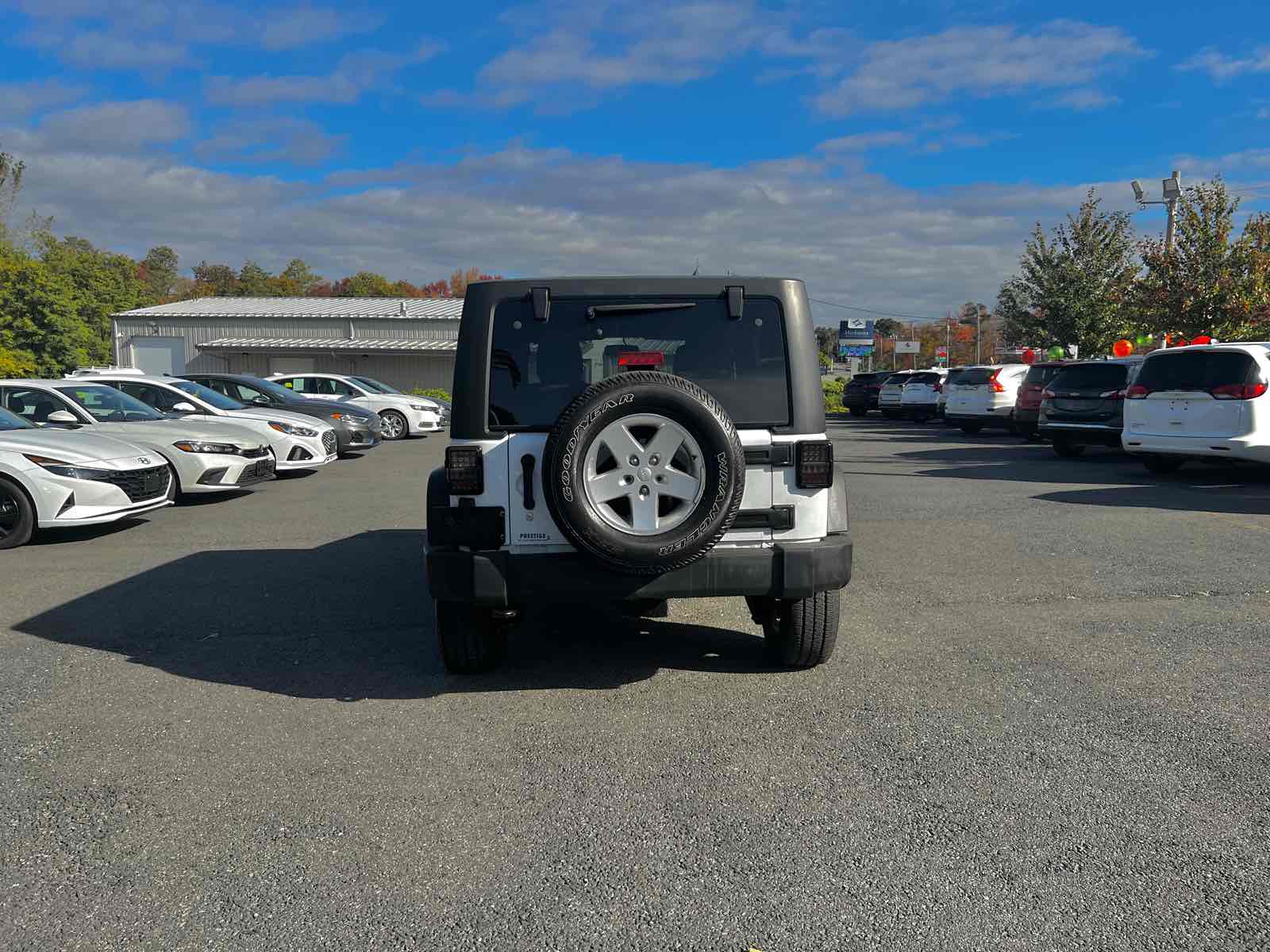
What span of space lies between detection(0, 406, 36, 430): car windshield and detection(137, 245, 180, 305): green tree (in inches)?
3883

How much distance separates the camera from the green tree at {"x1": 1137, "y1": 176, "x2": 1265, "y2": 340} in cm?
2464

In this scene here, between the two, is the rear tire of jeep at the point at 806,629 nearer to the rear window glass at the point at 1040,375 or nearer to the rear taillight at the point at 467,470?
the rear taillight at the point at 467,470

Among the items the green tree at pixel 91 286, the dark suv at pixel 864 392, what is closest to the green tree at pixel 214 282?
the green tree at pixel 91 286

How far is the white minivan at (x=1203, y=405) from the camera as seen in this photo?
12.0m

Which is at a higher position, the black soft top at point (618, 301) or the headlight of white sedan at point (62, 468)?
the black soft top at point (618, 301)

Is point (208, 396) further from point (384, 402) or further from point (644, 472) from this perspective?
point (644, 472)

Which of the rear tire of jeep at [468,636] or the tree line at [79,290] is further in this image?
the tree line at [79,290]

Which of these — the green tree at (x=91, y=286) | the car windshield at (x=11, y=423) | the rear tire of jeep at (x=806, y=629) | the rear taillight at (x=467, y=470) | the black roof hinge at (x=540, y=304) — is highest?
the green tree at (x=91, y=286)

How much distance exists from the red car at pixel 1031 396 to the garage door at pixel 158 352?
4160cm

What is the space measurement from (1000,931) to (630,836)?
1.19 metres

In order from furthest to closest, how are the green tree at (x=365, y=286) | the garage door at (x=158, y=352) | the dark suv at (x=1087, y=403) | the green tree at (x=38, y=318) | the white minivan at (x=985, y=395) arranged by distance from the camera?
the green tree at (x=365, y=286), the garage door at (x=158, y=352), the green tree at (x=38, y=318), the white minivan at (x=985, y=395), the dark suv at (x=1087, y=403)

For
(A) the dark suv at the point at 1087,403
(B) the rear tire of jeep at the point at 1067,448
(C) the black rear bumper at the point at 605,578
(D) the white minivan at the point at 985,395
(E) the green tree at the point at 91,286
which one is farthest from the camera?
(E) the green tree at the point at 91,286

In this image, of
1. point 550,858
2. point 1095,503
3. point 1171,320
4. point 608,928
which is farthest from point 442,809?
point 1171,320

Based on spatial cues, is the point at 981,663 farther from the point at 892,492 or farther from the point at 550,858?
the point at 892,492
